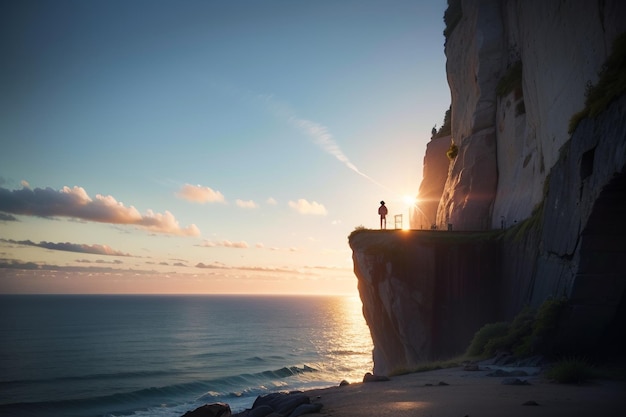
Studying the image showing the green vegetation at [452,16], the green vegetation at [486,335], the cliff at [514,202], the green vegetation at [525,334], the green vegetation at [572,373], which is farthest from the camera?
the green vegetation at [452,16]

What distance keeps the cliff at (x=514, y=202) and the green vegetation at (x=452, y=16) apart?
0.74m

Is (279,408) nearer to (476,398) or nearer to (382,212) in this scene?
(476,398)

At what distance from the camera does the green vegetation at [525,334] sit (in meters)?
14.7

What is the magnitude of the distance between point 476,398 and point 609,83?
387 inches

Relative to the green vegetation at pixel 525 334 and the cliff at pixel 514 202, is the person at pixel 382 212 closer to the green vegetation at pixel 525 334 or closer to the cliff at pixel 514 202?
the cliff at pixel 514 202

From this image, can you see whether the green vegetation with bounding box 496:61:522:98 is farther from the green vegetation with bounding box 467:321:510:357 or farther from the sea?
the sea

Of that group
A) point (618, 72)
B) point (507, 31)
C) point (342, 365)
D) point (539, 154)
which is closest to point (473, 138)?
point (507, 31)

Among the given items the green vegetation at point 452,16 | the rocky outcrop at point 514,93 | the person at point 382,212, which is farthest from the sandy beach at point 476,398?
the green vegetation at point 452,16

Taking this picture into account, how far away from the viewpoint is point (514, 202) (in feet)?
86.1

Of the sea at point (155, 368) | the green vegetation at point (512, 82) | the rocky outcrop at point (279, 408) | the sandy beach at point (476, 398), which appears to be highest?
the green vegetation at point (512, 82)

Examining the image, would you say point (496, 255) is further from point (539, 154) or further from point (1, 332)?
point (1, 332)

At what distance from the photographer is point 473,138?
32906 millimetres

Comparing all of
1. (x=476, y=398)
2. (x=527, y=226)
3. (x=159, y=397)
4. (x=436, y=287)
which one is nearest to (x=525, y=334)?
(x=527, y=226)

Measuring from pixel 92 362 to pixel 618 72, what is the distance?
226ft
